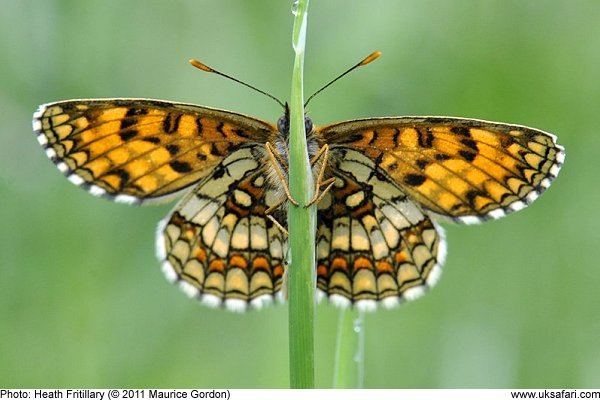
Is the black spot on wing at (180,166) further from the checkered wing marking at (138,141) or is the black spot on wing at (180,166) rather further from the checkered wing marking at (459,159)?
the checkered wing marking at (459,159)

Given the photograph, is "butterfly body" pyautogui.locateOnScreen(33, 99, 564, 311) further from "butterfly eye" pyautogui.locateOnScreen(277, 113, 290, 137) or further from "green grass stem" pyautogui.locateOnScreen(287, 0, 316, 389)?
"green grass stem" pyautogui.locateOnScreen(287, 0, 316, 389)

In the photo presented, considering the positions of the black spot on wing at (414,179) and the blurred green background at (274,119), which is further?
the blurred green background at (274,119)

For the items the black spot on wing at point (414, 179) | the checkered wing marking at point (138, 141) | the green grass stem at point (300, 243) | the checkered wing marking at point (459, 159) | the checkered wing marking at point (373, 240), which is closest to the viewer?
the green grass stem at point (300, 243)

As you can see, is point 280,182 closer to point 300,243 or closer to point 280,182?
point 280,182

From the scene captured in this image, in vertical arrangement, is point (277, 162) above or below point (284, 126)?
below

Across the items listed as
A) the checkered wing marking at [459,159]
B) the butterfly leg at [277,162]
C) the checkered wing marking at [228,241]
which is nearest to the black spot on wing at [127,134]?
the checkered wing marking at [228,241]

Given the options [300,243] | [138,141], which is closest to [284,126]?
[138,141]

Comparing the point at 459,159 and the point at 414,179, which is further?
the point at 414,179

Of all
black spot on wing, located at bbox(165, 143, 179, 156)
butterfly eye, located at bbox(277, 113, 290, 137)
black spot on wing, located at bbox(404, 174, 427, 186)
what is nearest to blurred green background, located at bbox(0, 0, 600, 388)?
black spot on wing, located at bbox(165, 143, 179, 156)

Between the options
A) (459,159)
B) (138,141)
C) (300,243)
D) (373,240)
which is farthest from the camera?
(373,240)
